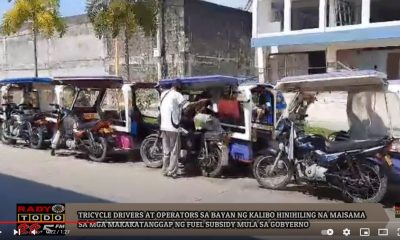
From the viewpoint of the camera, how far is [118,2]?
18.4 metres

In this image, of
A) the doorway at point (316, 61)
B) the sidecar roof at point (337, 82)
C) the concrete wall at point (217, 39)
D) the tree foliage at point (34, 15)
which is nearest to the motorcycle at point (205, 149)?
the sidecar roof at point (337, 82)

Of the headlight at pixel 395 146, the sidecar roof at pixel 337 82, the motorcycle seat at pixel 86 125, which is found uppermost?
the sidecar roof at pixel 337 82

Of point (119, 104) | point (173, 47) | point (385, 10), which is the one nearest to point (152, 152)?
point (119, 104)

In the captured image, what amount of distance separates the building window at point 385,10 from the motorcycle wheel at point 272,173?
1985 centimetres

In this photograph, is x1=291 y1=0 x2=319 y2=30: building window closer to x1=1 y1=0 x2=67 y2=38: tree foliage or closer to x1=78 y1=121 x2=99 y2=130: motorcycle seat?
x1=1 y1=0 x2=67 y2=38: tree foliage

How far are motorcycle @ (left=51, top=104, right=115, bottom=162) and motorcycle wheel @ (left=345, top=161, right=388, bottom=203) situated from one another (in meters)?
5.70

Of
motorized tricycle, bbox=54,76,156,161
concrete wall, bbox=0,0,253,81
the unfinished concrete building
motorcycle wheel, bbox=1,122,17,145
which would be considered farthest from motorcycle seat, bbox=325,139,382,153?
concrete wall, bbox=0,0,253,81

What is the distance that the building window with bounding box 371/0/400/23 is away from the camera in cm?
2581

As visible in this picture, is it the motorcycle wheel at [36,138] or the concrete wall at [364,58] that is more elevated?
the concrete wall at [364,58]

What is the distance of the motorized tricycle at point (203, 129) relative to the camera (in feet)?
30.5

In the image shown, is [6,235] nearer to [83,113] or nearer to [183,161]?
[183,161]

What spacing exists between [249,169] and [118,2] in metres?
10.5

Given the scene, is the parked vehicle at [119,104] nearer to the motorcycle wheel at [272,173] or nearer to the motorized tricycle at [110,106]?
the motorized tricycle at [110,106]

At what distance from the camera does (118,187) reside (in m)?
8.50
